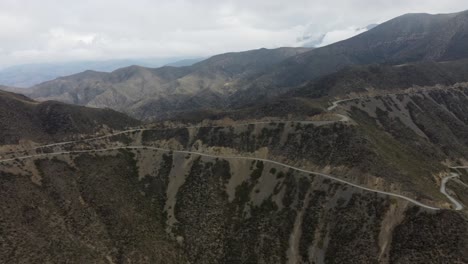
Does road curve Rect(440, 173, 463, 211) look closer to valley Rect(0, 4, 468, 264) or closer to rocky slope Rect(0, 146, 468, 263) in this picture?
valley Rect(0, 4, 468, 264)

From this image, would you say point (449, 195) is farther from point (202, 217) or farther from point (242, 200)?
point (202, 217)

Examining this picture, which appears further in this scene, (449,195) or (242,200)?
(242,200)

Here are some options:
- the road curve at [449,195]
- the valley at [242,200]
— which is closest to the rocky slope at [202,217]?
the valley at [242,200]

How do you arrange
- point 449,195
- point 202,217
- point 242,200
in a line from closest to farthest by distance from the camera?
point 449,195 → point 202,217 → point 242,200

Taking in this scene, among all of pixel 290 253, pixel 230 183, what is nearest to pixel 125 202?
pixel 230 183

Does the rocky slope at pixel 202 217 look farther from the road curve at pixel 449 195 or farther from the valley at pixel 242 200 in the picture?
the road curve at pixel 449 195

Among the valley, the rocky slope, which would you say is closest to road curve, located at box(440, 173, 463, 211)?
the valley

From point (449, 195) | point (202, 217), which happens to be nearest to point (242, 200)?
point (202, 217)

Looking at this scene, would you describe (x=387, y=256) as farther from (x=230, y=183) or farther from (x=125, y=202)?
(x=125, y=202)

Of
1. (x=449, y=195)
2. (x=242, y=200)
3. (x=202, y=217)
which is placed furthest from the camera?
(x=242, y=200)

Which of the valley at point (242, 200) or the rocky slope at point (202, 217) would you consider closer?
the rocky slope at point (202, 217)

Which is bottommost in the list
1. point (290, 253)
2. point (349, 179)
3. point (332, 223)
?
point (290, 253)
